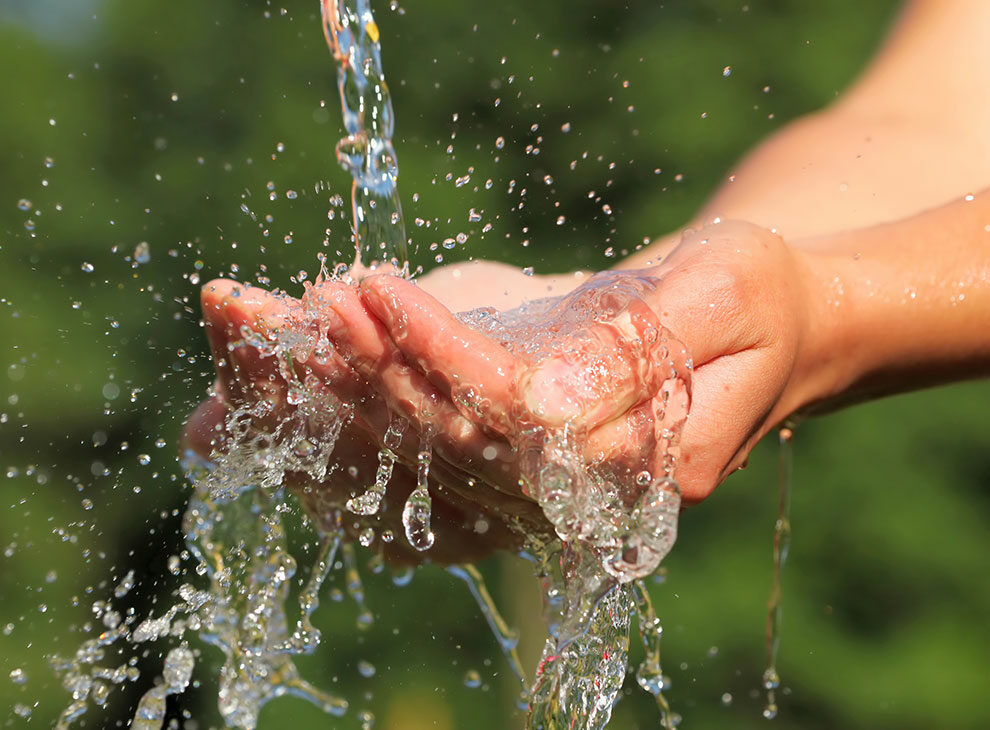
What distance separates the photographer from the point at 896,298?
1526mm

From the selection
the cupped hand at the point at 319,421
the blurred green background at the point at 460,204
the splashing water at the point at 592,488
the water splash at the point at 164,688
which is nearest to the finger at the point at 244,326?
the cupped hand at the point at 319,421

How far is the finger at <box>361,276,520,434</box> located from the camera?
1075mm

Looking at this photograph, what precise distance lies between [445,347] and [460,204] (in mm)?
2941

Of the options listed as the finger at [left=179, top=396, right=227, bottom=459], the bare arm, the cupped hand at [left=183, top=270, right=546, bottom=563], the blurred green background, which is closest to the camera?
the cupped hand at [left=183, top=270, right=546, bottom=563]

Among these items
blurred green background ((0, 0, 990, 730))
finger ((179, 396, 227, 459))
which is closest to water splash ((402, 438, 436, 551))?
Answer: finger ((179, 396, 227, 459))

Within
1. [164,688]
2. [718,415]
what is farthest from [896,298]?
[164,688]

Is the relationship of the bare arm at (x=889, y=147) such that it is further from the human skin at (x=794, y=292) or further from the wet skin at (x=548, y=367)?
the wet skin at (x=548, y=367)

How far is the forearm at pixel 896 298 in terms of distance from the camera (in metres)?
1.48

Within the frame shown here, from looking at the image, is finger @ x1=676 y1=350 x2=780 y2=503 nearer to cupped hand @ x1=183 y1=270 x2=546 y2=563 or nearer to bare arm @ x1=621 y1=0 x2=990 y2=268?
cupped hand @ x1=183 y1=270 x2=546 y2=563

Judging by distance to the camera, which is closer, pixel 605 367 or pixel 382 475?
pixel 605 367

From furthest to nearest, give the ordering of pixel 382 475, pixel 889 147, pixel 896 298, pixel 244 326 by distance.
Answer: pixel 889 147 < pixel 896 298 < pixel 382 475 < pixel 244 326

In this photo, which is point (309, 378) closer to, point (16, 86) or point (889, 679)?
point (889, 679)

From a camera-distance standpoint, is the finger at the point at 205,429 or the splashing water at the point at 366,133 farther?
the splashing water at the point at 366,133

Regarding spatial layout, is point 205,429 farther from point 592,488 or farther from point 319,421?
point 592,488
